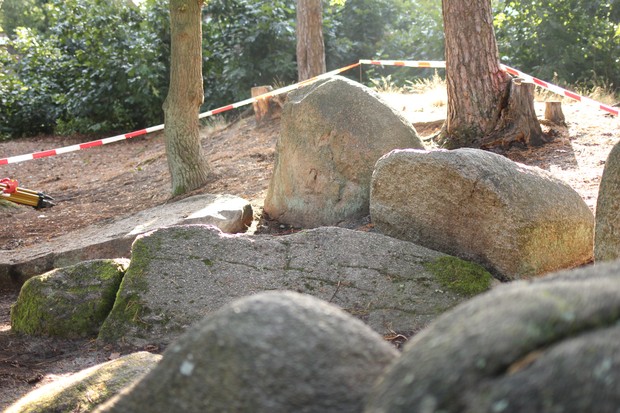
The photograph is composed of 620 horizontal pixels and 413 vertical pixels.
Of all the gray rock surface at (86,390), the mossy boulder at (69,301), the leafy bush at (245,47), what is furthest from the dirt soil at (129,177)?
the leafy bush at (245,47)

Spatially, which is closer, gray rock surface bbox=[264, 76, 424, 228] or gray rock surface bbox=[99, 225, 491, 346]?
gray rock surface bbox=[99, 225, 491, 346]

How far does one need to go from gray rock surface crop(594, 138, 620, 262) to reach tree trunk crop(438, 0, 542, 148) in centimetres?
412

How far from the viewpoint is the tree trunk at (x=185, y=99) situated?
8.24m

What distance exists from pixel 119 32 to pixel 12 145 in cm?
299

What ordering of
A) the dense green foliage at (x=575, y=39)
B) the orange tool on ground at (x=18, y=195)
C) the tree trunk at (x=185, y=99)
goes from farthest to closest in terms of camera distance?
the dense green foliage at (x=575, y=39) → the tree trunk at (x=185, y=99) → the orange tool on ground at (x=18, y=195)

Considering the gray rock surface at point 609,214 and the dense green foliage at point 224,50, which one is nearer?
the gray rock surface at point 609,214

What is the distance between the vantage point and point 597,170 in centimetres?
698

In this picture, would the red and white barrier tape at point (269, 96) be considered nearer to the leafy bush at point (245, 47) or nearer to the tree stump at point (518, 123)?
the tree stump at point (518, 123)

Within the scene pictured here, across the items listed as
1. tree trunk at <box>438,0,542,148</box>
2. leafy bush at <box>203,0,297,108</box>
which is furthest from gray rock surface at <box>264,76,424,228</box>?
leafy bush at <box>203,0,297,108</box>

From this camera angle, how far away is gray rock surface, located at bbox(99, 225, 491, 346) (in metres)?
4.54

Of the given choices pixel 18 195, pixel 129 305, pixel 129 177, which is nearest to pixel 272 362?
pixel 129 305

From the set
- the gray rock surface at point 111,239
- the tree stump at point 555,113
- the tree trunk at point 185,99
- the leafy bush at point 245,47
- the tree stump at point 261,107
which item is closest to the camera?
the gray rock surface at point 111,239

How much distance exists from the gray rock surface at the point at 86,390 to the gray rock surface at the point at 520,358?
2.04 meters

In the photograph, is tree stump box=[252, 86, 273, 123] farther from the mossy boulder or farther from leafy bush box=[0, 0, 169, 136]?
the mossy boulder
